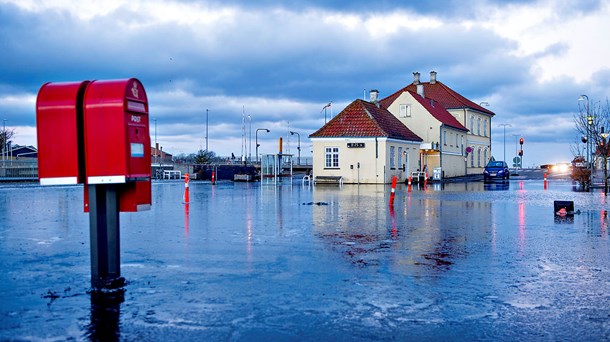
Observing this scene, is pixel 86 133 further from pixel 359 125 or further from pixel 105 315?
pixel 359 125

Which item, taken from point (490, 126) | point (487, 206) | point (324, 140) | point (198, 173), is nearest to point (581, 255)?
point (487, 206)

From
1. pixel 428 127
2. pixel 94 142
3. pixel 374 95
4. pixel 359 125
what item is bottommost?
pixel 94 142

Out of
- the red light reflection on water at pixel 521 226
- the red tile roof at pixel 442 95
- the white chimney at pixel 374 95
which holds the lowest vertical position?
the red light reflection on water at pixel 521 226

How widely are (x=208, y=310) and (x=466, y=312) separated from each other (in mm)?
2602

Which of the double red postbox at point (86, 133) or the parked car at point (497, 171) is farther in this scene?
the parked car at point (497, 171)

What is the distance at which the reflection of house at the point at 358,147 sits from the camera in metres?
47.3

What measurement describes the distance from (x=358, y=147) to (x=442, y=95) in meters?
29.1

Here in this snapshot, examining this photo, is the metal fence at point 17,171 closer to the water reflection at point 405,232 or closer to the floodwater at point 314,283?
the water reflection at point 405,232

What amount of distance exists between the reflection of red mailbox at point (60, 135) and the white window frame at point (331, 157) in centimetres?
4135

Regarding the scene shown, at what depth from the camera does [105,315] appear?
6.20 m

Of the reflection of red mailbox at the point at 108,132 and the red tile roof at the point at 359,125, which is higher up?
the red tile roof at the point at 359,125

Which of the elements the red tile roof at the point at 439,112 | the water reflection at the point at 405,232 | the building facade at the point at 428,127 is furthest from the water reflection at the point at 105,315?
the red tile roof at the point at 439,112

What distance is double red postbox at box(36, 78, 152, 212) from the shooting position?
7.08 m

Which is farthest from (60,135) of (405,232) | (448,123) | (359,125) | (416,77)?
(416,77)
